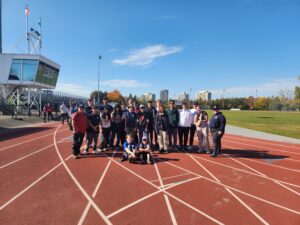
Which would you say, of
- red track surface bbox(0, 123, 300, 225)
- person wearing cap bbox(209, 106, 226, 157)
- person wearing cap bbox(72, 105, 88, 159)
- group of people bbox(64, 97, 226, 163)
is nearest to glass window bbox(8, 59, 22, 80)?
red track surface bbox(0, 123, 300, 225)

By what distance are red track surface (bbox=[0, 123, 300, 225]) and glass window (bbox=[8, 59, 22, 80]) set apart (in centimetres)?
2776

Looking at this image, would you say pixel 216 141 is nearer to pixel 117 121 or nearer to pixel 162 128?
pixel 162 128

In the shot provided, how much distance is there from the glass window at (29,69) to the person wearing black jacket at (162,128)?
95.8 feet

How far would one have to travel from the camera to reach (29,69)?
31.6 metres

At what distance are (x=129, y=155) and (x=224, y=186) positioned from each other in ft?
10.4

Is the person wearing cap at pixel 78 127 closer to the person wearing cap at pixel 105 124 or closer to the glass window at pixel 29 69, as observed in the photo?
the person wearing cap at pixel 105 124

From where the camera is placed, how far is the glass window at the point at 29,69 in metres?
31.5

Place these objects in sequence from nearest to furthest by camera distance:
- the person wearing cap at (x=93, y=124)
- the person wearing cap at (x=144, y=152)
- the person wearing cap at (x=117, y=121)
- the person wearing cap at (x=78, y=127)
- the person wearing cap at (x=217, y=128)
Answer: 1. the person wearing cap at (x=144, y=152)
2. the person wearing cap at (x=78, y=127)
3. the person wearing cap at (x=217, y=128)
4. the person wearing cap at (x=93, y=124)
5. the person wearing cap at (x=117, y=121)

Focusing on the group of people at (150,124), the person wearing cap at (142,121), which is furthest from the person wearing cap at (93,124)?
the person wearing cap at (142,121)

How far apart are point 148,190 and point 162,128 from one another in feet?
12.5

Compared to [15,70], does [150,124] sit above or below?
below

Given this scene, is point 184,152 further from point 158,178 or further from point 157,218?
point 157,218

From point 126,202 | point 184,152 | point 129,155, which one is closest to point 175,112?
point 184,152

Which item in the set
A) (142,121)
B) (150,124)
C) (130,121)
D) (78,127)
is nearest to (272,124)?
(150,124)
